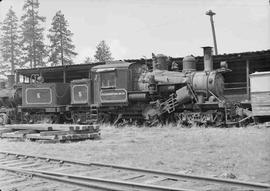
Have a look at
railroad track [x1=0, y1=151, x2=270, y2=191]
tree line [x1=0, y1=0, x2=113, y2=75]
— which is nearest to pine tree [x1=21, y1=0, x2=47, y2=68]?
tree line [x1=0, y1=0, x2=113, y2=75]

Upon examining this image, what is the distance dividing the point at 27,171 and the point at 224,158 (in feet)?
13.4

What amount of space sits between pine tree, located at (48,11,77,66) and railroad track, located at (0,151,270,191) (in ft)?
88.7

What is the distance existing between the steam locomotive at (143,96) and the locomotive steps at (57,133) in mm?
4559

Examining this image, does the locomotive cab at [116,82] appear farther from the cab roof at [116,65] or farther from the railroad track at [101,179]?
the railroad track at [101,179]

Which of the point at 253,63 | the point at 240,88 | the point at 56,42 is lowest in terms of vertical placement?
the point at 240,88

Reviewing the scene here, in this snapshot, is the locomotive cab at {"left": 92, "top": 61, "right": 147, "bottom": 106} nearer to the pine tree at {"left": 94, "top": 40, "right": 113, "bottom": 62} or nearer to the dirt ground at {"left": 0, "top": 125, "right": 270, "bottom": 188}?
the dirt ground at {"left": 0, "top": 125, "right": 270, "bottom": 188}

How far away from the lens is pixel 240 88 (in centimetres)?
1911

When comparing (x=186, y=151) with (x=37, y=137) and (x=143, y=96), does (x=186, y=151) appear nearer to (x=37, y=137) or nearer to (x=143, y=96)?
(x=37, y=137)

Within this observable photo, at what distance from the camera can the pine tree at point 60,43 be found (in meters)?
35.5

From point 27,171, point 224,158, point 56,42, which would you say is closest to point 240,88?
point 224,158

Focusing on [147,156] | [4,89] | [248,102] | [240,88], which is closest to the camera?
[147,156]

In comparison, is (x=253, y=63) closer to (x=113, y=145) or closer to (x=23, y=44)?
(x=113, y=145)

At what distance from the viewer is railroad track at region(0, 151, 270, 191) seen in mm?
5996

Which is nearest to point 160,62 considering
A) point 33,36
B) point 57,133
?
point 57,133
